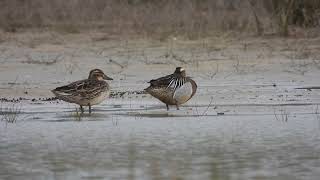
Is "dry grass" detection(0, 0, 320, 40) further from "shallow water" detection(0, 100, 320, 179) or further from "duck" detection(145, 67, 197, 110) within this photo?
"shallow water" detection(0, 100, 320, 179)

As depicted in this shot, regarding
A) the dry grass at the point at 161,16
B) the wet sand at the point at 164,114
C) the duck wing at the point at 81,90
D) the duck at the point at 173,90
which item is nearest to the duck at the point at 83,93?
the duck wing at the point at 81,90

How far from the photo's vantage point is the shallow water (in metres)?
7.57

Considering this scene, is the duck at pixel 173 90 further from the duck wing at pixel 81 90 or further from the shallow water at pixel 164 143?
the duck wing at pixel 81 90

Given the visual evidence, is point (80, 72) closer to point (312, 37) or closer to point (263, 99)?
point (263, 99)

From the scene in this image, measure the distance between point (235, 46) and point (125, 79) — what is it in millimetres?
4049

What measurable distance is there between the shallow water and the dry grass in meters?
8.73

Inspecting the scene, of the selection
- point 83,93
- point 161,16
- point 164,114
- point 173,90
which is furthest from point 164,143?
point 161,16

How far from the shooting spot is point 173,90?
12.2 meters

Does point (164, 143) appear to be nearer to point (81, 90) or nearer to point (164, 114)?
point (164, 114)

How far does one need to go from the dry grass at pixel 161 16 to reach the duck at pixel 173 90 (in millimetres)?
7742

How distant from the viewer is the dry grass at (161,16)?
21.0 m

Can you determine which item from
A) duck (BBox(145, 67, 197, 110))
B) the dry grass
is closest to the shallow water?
duck (BBox(145, 67, 197, 110))

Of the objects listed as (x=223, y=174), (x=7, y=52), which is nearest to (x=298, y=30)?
(x=7, y=52)

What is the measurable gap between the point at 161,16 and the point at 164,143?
14.2 metres
